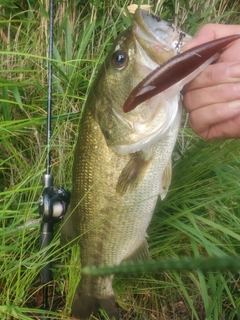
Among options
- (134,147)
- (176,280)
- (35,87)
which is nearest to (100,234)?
(134,147)

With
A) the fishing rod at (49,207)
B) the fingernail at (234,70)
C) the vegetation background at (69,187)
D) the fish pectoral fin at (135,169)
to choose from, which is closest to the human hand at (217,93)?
the fingernail at (234,70)

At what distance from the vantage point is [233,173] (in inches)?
88.6

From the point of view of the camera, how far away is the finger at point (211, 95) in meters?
1.45

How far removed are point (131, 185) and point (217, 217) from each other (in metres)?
0.79

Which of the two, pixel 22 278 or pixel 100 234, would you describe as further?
pixel 22 278

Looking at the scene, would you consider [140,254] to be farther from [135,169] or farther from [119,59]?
[119,59]

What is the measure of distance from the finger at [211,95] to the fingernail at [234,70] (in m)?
0.04

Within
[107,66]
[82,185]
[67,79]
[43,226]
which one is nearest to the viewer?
[107,66]

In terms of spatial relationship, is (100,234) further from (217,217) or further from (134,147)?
(217,217)

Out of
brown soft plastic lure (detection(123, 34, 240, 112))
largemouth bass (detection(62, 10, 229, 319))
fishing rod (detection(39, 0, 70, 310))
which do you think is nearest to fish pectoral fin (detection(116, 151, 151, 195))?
largemouth bass (detection(62, 10, 229, 319))

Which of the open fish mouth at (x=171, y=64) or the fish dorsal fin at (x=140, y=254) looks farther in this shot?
the fish dorsal fin at (x=140, y=254)

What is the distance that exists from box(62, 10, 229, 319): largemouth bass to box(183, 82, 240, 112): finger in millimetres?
57

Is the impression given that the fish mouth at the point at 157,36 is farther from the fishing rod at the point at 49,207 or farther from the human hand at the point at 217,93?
the fishing rod at the point at 49,207

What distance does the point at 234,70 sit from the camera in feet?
4.59
